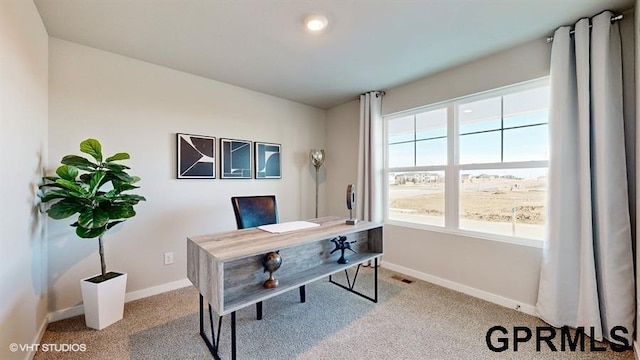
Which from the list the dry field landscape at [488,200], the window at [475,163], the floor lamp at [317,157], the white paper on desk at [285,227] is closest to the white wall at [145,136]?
the floor lamp at [317,157]

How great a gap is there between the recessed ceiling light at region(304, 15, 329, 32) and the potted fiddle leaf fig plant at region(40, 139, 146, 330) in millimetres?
1780

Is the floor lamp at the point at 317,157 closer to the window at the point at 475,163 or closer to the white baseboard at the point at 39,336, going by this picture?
the window at the point at 475,163

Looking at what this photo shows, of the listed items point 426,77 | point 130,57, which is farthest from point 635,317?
point 130,57

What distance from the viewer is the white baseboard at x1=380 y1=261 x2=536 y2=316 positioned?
2.29 m

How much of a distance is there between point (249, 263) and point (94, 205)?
4.40 ft

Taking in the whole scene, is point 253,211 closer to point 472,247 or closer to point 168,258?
point 168,258

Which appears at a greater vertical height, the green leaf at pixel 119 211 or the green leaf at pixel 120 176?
the green leaf at pixel 120 176

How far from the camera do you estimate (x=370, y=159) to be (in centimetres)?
344

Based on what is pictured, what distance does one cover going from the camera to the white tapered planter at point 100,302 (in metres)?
1.98

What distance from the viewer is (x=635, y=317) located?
1742mm

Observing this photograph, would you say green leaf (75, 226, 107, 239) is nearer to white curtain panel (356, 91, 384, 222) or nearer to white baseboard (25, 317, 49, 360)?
white baseboard (25, 317, 49, 360)

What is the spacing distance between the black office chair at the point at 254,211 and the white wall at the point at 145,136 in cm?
81

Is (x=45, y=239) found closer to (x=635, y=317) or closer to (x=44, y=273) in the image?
(x=44, y=273)

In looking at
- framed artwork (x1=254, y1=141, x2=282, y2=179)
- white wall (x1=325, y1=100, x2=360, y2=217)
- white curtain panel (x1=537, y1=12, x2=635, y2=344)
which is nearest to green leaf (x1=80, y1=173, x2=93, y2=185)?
framed artwork (x1=254, y1=141, x2=282, y2=179)
